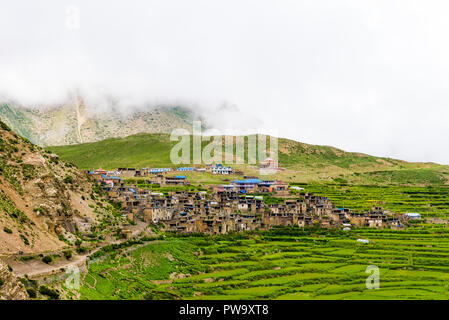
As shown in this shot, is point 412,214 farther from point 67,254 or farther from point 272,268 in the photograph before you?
point 67,254

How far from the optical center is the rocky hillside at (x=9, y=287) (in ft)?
82.8

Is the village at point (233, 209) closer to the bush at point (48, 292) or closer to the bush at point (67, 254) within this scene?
the bush at point (67, 254)

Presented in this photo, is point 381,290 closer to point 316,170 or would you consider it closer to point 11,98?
point 316,170

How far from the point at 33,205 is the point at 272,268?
26.5m

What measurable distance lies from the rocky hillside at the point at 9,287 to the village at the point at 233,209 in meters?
29.0

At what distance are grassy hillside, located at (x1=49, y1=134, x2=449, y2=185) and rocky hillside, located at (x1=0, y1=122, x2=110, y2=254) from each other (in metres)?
73.9

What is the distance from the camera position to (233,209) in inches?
3132

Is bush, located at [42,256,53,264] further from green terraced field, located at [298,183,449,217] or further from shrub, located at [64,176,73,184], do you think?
green terraced field, located at [298,183,449,217]

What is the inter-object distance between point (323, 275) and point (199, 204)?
29.7 metres

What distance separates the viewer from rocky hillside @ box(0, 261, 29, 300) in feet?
82.8

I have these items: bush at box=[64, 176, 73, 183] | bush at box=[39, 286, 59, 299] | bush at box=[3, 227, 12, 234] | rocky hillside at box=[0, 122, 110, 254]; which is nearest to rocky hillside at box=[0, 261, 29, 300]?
bush at box=[39, 286, 59, 299]

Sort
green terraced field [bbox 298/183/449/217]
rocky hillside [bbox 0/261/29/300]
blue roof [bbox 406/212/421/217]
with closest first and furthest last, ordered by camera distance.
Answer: rocky hillside [bbox 0/261/29/300] < blue roof [bbox 406/212/421/217] < green terraced field [bbox 298/183/449/217]

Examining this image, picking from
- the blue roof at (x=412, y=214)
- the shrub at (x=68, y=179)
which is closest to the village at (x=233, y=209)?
the blue roof at (x=412, y=214)
